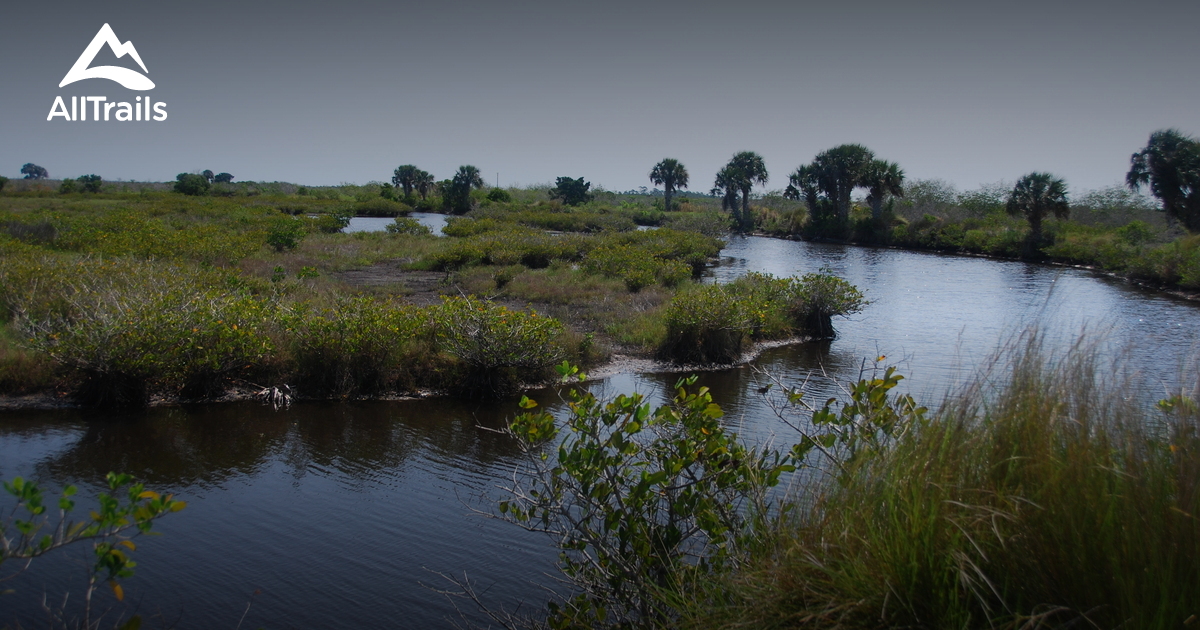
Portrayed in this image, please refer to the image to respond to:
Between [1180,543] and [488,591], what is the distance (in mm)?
4972

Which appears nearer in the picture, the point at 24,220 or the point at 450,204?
the point at 24,220

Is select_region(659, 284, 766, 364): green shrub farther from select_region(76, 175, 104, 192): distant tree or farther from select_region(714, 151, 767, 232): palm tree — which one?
select_region(76, 175, 104, 192): distant tree

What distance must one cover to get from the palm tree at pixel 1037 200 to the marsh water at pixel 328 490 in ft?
103

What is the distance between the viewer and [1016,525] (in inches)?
117

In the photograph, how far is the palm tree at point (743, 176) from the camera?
6819 centimetres

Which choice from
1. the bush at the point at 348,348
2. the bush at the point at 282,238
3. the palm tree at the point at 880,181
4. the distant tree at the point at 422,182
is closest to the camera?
the bush at the point at 348,348

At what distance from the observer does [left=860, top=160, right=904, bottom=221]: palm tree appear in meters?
55.5

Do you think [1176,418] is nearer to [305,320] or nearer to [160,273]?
[305,320]

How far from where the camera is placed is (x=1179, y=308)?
24906mm

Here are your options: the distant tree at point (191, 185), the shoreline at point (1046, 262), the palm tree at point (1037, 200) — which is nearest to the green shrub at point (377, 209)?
the distant tree at point (191, 185)

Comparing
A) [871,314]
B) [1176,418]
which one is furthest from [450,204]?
[1176,418]

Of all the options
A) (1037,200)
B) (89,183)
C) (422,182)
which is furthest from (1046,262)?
(89,183)

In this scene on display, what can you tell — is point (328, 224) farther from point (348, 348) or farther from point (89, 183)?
point (89, 183)

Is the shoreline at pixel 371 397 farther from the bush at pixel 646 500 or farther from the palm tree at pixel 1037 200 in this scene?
the palm tree at pixel 1037 200
